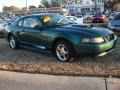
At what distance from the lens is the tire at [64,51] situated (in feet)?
26.6

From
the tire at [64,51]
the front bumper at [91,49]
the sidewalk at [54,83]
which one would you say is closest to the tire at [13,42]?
the tire at [64,51]

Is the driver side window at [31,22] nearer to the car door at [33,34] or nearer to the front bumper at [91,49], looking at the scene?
the car door at [33,34]

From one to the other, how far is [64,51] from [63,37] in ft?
1.30

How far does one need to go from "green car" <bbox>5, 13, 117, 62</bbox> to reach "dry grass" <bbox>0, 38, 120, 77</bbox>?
0.86ft

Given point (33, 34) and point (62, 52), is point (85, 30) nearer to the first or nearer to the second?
point (62, 52)

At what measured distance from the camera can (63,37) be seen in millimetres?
8188

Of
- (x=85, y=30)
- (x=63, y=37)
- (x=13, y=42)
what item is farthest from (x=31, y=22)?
(x=85, y=30)

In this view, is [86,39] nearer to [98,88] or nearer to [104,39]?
[104,39]

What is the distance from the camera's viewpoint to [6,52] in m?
10.2

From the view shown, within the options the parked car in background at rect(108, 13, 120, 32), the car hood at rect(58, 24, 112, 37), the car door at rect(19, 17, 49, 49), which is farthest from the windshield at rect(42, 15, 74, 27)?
the parked car in background at rect(108, 13, 120, 32)

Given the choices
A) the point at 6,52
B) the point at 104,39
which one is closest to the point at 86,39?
the point at 104,39

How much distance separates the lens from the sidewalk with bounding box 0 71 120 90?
6.08 m

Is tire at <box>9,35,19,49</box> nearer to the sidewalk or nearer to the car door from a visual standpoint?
the car door

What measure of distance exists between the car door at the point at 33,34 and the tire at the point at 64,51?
490 mm
